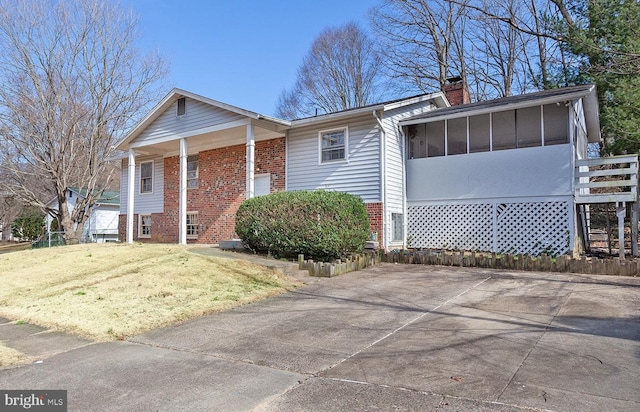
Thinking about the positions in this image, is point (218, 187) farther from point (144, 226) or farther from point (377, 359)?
point (377, 359)

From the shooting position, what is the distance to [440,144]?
13695mm

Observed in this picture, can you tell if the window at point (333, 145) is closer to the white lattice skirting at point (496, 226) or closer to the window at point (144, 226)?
the white lattice skirting at point (496, 226)

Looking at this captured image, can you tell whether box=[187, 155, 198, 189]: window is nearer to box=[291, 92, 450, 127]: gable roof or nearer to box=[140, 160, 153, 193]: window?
box=[140, 160, 153, 193]: window

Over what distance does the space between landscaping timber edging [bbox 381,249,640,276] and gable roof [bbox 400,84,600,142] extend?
164 inches

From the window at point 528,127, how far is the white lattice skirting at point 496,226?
1820mm

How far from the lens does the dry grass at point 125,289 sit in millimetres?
6254

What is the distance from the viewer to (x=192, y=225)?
1742 centimetres

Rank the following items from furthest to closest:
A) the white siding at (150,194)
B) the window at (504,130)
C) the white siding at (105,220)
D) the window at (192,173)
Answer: the white siding at (105,220), the white siding at (150,194), the window at (192,173), the window at (504,130)

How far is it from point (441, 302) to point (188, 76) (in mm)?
18236

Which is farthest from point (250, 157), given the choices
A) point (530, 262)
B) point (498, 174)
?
point (530, 262)

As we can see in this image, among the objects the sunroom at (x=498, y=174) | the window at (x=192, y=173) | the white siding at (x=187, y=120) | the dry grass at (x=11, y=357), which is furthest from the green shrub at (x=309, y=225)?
the window at (x=192, y=173)

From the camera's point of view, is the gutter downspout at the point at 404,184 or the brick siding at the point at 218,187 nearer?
the gutter downspout at the point at 404,184

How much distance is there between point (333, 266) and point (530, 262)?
184 inches

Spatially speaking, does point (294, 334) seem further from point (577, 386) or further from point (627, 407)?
point (627, 407)
